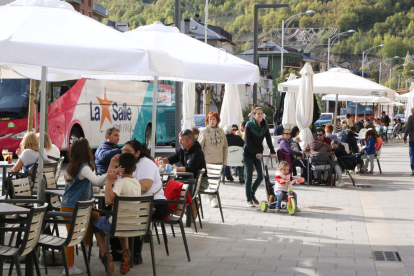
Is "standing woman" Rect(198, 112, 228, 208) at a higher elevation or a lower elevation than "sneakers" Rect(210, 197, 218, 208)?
higher

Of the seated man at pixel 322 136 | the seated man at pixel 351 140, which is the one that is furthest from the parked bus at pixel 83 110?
the seated man at pixel 351 140

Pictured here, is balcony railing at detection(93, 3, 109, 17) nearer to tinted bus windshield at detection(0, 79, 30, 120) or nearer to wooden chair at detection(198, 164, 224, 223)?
tinted bus windshield at detection(0, 79, 30, 120)

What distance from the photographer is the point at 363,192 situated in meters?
14.0

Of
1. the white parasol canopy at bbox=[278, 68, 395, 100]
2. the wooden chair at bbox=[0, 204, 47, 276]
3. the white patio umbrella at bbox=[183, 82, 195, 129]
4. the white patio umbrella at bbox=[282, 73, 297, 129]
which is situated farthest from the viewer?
the white patio umbrella at bbox=[282, 73, 297, 129]

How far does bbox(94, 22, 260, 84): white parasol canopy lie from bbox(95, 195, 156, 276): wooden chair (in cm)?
345

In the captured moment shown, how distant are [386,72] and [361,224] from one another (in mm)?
178542

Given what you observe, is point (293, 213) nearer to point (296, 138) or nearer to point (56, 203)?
point (56, 203)

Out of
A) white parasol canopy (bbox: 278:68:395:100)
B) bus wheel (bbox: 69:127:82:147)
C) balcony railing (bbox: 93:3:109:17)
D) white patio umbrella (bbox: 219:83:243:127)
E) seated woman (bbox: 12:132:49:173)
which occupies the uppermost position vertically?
balcony railing (bbox: 93:3:109:17)

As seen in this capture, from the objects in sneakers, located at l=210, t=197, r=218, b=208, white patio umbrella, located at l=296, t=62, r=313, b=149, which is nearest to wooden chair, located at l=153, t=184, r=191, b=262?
sneakers, located at l=210, t=197, r=218, b=208

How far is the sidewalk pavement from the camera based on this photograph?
22.0 ft

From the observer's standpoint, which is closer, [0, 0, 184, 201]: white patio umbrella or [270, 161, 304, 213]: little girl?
[0, 0, 184, 201]: white patio umbrella

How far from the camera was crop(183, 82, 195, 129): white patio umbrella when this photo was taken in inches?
669

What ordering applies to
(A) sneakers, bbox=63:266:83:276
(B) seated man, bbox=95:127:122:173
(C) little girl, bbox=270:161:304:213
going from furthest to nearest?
1. (C) little girl, bbox=270:161:304:213
2. (B) seated man, bbox=95:127:122:173
3. (A) sneakers, bbox=63:266:83:276

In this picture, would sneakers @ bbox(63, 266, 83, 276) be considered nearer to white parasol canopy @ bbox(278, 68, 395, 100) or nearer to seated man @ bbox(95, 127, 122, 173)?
seated man @ bbox(95, 127, 122, 173)
